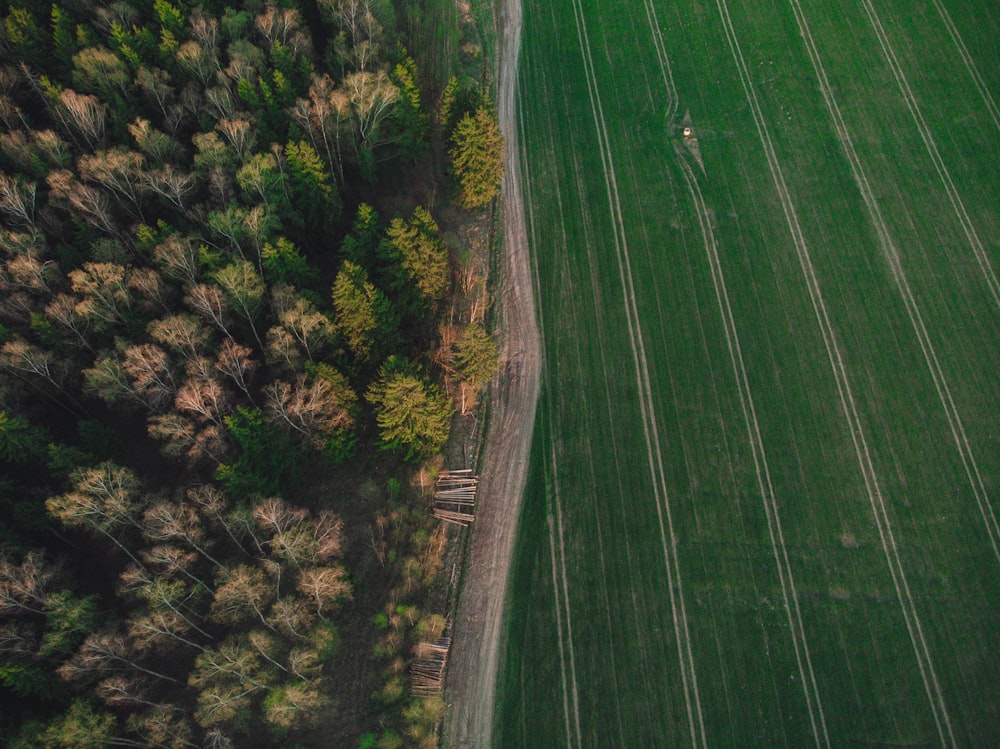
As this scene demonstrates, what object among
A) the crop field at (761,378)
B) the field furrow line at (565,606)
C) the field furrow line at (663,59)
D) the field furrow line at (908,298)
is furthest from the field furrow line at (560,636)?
the field furrow line at (663,59)

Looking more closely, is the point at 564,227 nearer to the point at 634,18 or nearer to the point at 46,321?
the point at 634,18

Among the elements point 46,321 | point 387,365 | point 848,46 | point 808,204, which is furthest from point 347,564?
point 848,46

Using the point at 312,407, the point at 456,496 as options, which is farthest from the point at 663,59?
the point at 312,407

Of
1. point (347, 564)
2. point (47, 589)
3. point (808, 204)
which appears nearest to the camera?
point (47, 589)

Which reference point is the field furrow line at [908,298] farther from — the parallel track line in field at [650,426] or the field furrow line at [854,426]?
the parallel track line in field at [650,426]

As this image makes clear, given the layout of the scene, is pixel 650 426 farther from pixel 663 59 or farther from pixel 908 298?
pixel 663 59

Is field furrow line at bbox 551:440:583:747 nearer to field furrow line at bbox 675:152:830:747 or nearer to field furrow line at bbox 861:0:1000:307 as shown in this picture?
field furrow line at bbox 675:152:830:747
